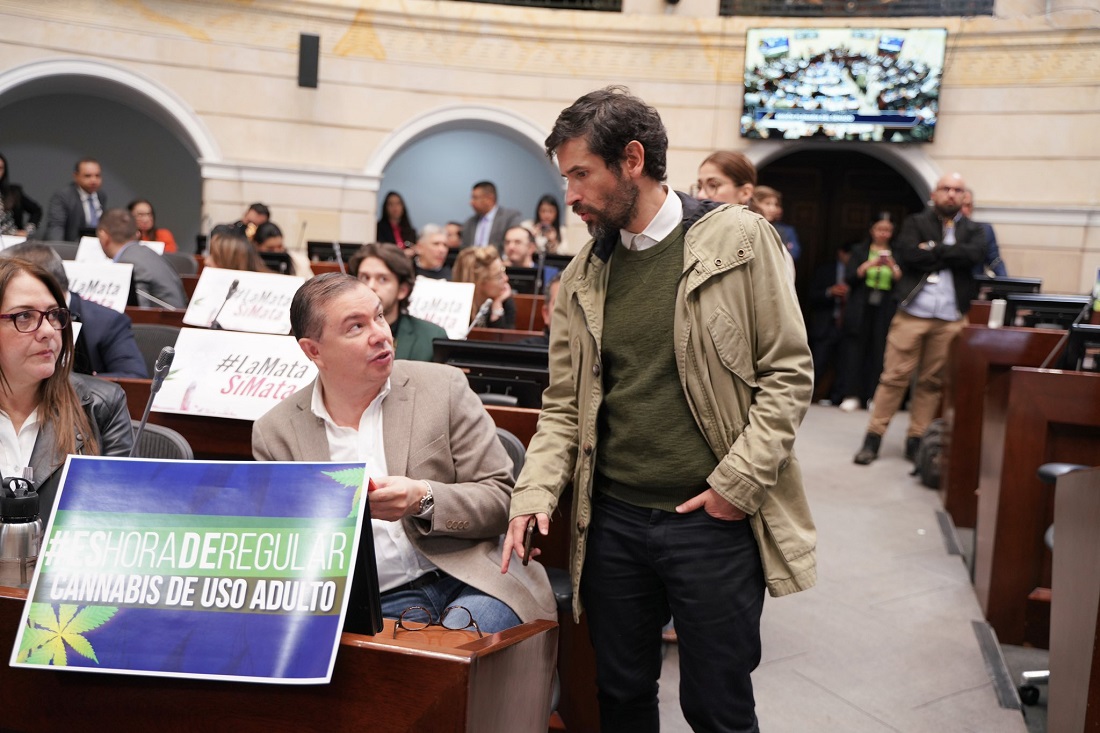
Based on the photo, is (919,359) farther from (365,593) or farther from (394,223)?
(394,223)

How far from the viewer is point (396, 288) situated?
341 cm

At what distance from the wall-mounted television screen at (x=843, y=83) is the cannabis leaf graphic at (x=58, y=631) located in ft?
29.3

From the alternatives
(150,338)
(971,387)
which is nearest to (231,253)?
(150,338)

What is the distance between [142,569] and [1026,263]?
30.4 ft

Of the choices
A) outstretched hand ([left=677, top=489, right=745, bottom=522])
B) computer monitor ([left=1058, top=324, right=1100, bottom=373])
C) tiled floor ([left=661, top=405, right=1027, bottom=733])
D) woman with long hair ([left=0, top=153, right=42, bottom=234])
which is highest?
woman with long hair ([left=0, top=153, right=42, bottom=234])

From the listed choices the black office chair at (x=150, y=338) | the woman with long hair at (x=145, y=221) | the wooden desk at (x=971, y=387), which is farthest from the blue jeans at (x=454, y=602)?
the woman with long hair at (x=145, y=221)

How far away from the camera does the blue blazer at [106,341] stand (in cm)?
303

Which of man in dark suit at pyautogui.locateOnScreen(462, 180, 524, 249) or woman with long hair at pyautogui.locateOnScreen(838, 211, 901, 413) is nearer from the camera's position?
woman with long hair at pyautogui.locateOnScreen(838, 211, 901, 413)

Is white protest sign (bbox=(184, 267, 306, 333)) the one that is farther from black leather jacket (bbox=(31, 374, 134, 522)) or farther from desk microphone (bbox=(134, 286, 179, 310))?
black leather jacket (bbox=(31, 374, 134, 522))

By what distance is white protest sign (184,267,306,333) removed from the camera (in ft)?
13.5

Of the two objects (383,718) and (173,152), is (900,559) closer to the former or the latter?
(383,718)

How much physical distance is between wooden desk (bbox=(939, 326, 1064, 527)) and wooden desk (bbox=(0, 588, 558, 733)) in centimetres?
342

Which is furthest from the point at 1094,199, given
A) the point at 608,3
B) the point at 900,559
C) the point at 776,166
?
the point at 900,559

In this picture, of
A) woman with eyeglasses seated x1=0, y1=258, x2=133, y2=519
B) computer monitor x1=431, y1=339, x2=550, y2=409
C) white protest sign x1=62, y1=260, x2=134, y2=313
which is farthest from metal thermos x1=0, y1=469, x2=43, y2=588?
white protest sign x1=62, y1=260, x2=134, y2=313
